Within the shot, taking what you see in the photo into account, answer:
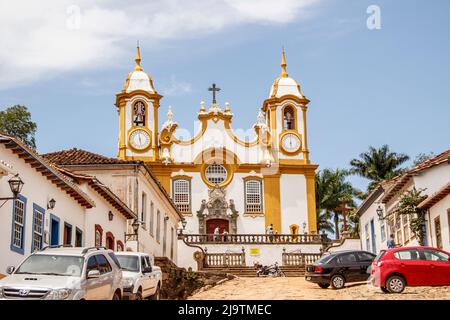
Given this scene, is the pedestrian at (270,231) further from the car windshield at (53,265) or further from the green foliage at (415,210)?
the car windshield at (53,265)

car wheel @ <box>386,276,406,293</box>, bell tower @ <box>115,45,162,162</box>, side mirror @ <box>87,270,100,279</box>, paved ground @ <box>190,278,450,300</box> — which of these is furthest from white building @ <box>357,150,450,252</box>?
bell tower @ <box>115,45,162,162</box>

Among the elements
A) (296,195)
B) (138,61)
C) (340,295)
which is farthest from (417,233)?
(138,61)

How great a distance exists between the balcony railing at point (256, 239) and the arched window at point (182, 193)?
672cm

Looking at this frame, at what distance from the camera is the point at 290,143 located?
6375 centimetres

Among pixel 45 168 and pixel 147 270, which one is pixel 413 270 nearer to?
pixel 147 270

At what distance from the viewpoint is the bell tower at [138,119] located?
62.5 metres

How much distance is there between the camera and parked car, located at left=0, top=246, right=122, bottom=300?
15.8 m

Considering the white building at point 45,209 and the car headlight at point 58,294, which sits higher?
the white building at point 45,209

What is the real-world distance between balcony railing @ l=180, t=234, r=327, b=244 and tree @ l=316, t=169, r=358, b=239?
14294mm

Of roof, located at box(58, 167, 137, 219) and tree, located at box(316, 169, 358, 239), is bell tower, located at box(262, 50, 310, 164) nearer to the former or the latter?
tree, located at box(316, 169, 358, 239)

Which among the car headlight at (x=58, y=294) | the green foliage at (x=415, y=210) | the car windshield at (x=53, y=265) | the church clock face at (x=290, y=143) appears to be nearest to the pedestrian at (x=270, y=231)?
the church clock face at (x=290, y=143)

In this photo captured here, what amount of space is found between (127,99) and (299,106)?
40.8 ft

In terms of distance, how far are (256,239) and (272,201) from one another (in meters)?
7.02
